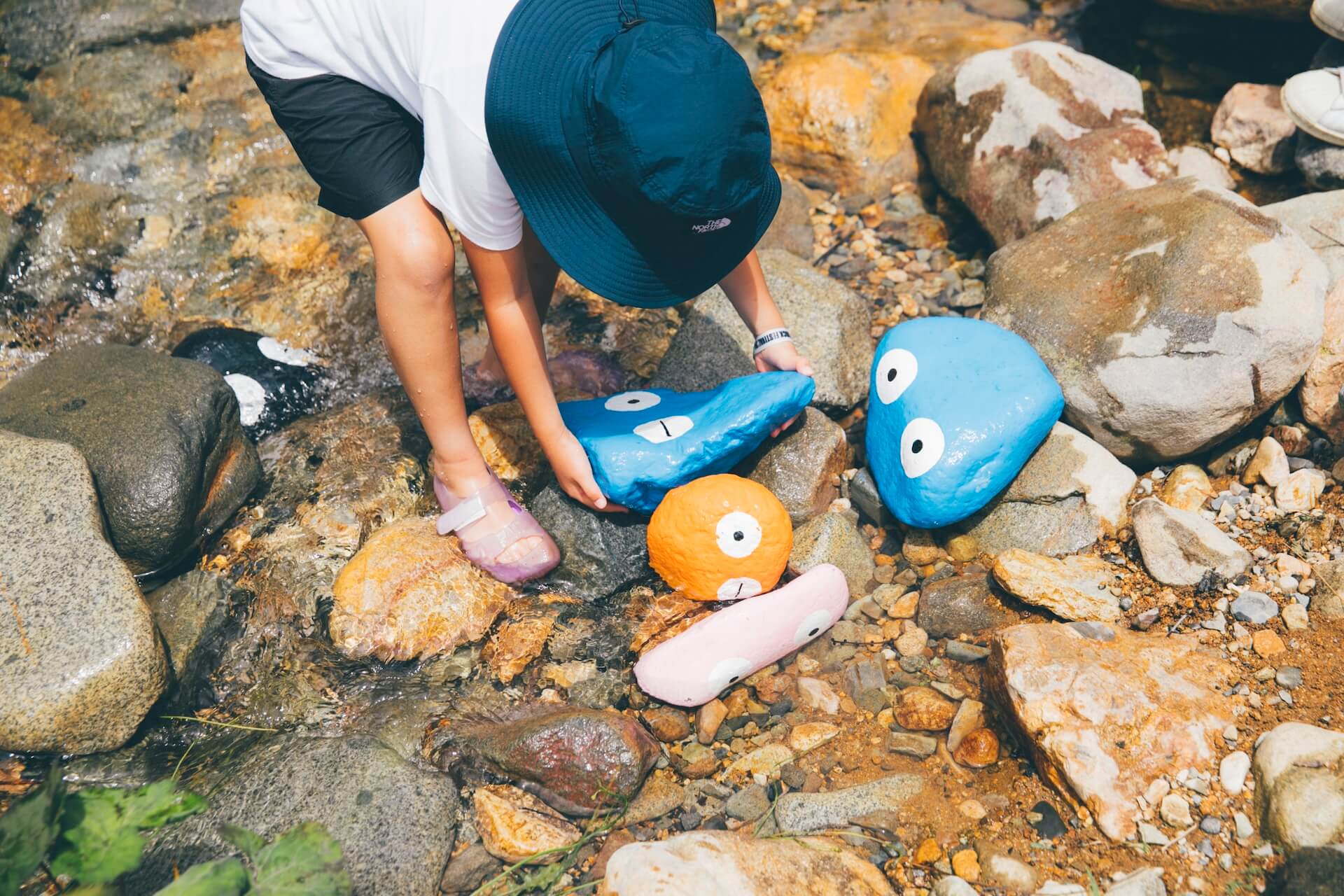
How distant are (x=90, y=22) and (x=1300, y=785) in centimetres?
704

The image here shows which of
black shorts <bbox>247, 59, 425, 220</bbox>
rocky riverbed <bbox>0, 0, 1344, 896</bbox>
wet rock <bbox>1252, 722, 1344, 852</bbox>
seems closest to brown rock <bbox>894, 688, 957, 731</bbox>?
rocky riverbed <bbox>0, 0, 1344, 896</bbox>

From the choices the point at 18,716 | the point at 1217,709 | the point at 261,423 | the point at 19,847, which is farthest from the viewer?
the point at 261,423

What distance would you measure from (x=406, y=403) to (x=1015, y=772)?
8.70ft

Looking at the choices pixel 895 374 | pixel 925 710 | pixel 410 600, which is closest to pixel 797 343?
pixel 895 374

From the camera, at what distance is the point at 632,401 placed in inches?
131

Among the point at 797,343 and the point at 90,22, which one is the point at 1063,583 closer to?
the point at 797,343

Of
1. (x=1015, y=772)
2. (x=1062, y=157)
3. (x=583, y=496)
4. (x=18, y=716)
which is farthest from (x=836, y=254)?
(x=18, y=716)

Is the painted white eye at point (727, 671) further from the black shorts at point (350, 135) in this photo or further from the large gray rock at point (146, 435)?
the large gray rock at point (146, 435)

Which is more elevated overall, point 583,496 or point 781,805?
point 583,496

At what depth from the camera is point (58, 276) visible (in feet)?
15.3

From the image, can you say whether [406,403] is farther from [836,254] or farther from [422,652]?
[836,254]

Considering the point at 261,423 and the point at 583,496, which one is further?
the point at 261,423

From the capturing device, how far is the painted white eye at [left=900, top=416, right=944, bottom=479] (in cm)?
306

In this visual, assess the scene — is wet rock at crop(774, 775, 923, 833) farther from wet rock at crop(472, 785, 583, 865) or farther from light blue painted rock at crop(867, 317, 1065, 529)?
light blue painted rock at crop(867, 317, 1065, 529)
